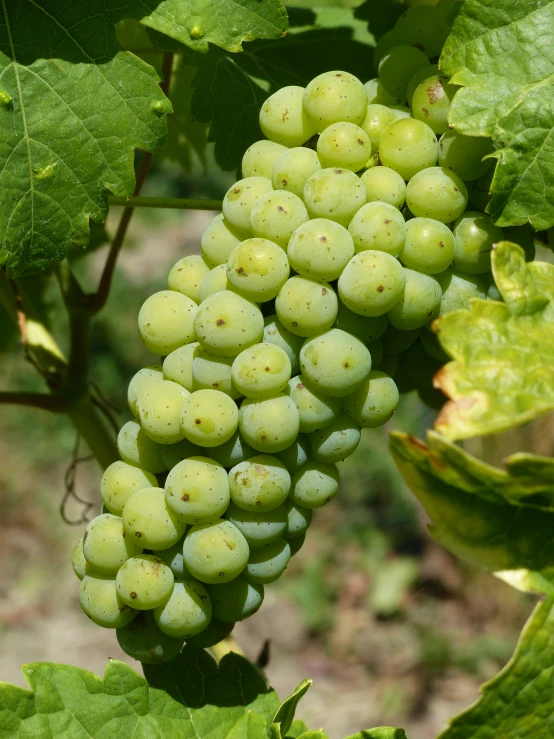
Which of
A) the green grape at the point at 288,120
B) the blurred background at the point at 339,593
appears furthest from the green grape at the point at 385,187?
the blurred background at the point at 339,593

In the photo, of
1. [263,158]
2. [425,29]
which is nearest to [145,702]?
[263,158]

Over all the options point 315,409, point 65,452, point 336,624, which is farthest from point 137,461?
point 65,452

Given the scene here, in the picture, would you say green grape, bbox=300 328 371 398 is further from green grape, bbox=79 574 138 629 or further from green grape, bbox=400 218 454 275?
green grape, bbox=79 574 138 629

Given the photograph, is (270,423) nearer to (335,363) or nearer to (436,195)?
(335,363)

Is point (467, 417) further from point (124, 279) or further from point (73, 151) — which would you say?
point (124, 279)

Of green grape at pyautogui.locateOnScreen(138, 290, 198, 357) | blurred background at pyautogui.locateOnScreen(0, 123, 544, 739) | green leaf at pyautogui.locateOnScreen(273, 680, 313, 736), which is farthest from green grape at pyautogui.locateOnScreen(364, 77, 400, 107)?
blurred background at pyautogui.locateOnScreen(0, 123, 544, 739)

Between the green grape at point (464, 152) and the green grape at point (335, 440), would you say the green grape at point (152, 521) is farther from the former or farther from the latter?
the green grape at point (464, 152)
